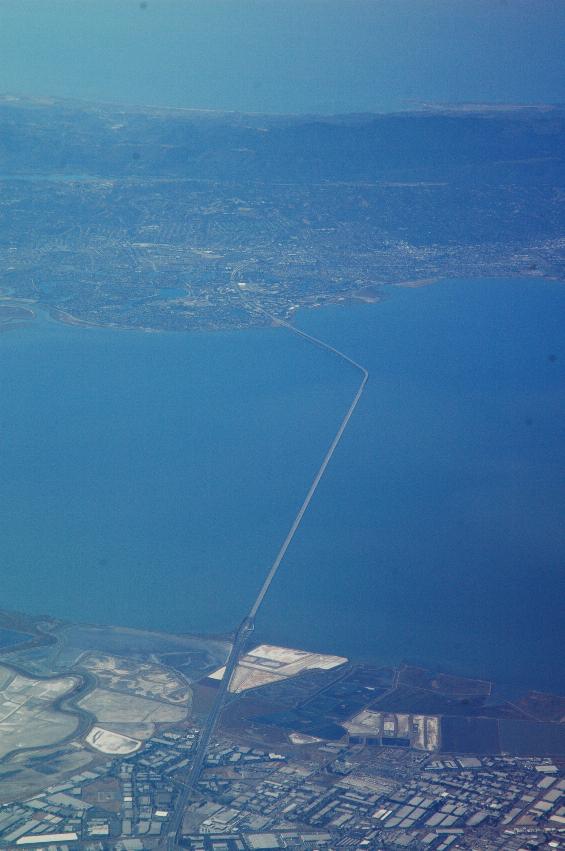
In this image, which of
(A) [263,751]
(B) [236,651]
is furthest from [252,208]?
(A) [263,751]

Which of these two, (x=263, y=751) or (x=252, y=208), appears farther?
(x=252, y=208)

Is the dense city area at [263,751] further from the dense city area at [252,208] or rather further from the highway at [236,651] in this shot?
the dense city area at [252,208]

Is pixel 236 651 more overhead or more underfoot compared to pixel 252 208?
more underfoot

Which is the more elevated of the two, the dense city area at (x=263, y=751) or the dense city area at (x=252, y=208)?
the dense city area at (x=252, y=208)

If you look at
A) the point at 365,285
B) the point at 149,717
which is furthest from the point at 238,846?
the point at 365,285

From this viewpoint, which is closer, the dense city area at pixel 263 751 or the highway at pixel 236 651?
the dense city area at pixel 263 751

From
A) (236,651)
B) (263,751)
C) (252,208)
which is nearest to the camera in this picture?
(263,751)

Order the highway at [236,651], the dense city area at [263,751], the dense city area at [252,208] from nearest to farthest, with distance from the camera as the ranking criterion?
Answer: the dense city area at [263,751] → the highway at [236,651] → the dense city area at [252,208]

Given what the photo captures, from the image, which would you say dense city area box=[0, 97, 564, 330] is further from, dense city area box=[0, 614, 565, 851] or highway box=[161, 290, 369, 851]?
dense city area box=[0, 614, 565, 851]

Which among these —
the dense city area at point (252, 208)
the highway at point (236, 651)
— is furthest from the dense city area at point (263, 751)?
the dense city area at point (252, 208)

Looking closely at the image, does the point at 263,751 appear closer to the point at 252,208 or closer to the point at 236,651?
the point at 236,651

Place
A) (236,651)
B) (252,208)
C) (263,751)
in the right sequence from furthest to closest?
(252,208) < (236,651) < (263,751)
